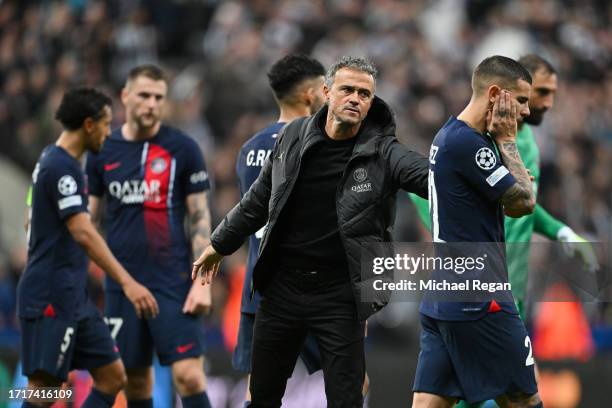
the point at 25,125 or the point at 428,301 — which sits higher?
the point at 25,125

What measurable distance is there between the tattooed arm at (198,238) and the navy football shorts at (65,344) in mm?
679

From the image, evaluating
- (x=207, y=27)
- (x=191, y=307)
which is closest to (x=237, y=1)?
(x=207, y=27)

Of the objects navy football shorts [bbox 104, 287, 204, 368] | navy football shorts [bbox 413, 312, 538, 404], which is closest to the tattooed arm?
navy football shorts [bbox 104, 287, 204, 368]

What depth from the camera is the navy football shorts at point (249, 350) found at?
838cm

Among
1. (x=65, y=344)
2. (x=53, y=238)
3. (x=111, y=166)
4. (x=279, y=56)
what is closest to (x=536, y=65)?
(x=111, y=166)

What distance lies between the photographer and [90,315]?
856 centimetres

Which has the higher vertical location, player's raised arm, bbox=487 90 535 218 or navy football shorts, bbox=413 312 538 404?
player's raised arm, bbox=487 90 535 218

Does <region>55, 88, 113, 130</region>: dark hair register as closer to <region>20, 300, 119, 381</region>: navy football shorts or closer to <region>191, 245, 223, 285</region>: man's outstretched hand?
<region>20, 300, 119, 381</region>: navy football shorts

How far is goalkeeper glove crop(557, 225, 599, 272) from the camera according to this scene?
27.2 feet

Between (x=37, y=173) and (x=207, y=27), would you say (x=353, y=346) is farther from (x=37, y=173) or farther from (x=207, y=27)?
(x=207, y=27)

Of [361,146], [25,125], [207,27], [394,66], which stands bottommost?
[361,146]

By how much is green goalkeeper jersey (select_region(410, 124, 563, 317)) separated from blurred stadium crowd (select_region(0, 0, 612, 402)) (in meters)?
6.11

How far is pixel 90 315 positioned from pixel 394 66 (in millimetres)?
9199

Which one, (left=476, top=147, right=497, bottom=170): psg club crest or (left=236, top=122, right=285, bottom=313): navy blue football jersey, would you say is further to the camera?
(left=236, top=122, right=285, bottom=313): navy blue football jersey
